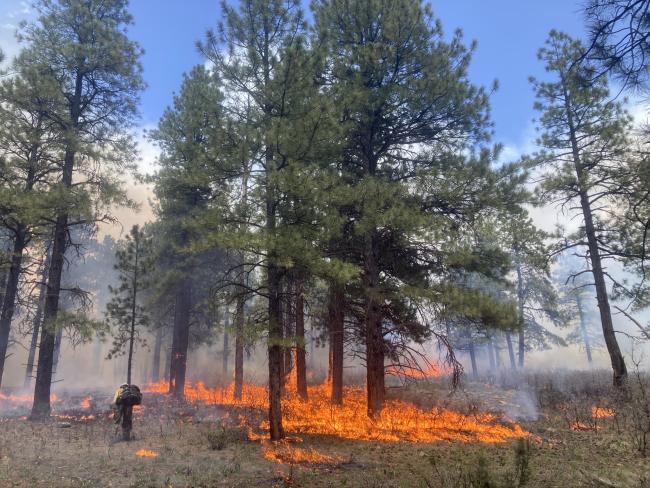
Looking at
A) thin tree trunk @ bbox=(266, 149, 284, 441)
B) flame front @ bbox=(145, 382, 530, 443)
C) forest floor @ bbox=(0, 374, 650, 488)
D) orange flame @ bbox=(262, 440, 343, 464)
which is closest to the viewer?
forest floor @ bbox=(0, 374, 650, 488)

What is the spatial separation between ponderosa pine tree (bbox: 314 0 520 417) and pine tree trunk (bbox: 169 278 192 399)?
10.7 meters

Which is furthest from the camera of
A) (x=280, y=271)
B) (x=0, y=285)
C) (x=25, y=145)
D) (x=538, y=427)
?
(x=0, y=285)

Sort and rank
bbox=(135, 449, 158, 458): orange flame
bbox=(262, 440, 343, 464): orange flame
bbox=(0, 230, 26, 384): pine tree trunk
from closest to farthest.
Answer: bbox=(262, 440, 343, 464): orange flame
bbox=(135, 449, 158, 458): orange flame
bbox=(0, 230, 26, 384): pine tree trunk

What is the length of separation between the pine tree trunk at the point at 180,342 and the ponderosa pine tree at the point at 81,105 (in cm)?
643

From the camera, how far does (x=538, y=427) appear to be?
462 inches

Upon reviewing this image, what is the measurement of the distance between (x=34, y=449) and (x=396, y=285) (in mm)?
10477

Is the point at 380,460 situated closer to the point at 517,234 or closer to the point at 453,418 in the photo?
the point at 453,418

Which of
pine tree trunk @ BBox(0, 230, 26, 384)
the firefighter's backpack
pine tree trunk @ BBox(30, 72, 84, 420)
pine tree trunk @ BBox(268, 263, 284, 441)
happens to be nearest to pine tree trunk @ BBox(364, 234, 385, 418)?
pine tree trunk @ BBox(268, 263, 284, 441)

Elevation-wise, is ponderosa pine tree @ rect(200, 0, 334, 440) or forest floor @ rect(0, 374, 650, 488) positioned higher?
ponderosa pine tree @ rect(200, 0, 334, 440)

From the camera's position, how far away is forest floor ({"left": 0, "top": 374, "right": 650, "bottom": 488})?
712 centimetres

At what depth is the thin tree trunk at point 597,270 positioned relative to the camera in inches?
585

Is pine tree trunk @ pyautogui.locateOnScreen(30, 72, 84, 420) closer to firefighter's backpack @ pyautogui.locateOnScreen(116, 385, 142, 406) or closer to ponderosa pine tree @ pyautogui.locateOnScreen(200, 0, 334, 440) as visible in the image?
firefighter's backpack @ pyautogui.locateOnScreen(116, 385, 142, 406)

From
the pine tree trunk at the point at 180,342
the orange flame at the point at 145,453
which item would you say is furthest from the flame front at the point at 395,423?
the pine tree trunk at the point at 180,342

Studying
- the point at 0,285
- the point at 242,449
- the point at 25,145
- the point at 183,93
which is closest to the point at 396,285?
the point at 242,449
